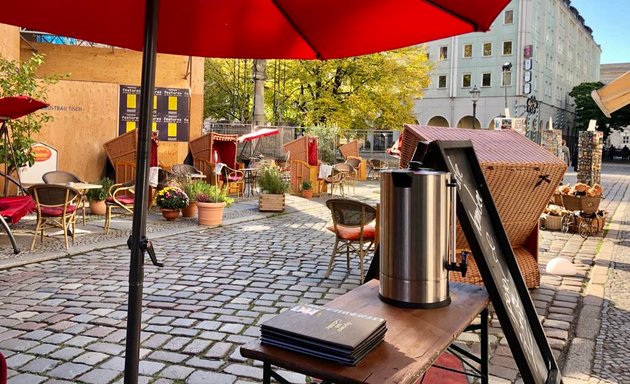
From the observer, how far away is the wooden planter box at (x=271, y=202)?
12531 millimetres

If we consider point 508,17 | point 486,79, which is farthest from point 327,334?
point 508,17

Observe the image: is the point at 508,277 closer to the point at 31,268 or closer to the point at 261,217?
the point at 31,268

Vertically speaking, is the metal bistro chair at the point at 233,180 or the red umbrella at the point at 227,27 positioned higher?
the red umbrella at the point at 227,27

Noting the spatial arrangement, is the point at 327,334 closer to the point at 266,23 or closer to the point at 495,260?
the point at 495,260

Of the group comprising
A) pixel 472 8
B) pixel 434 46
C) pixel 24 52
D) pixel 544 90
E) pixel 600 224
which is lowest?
pixel 600 224

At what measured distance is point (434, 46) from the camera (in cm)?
5197

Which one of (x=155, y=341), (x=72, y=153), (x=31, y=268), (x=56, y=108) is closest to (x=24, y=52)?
(x=56, y=108)

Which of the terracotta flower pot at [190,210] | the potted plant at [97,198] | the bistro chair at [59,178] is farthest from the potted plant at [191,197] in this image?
the bistro chair at [59,178]

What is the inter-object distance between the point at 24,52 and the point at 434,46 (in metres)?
43.0

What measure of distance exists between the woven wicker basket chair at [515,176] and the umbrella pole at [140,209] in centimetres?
286

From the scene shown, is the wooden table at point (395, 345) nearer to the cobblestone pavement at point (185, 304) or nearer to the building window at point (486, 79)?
the cobblestone pavement at point (185, 304)

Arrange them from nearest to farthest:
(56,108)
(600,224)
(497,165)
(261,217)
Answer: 1. (497,165)
2. (600,224)
3. (261,217)
4. (56,108)

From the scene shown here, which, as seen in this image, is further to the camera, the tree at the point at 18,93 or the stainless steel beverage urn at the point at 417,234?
the tree at the point at 18,93

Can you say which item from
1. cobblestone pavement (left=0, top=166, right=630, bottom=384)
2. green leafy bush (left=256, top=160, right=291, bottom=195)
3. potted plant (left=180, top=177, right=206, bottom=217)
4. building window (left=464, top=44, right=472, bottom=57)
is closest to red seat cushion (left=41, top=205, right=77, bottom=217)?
cobblestone pavement (left=0, top=166, right=630, bottom=384)
